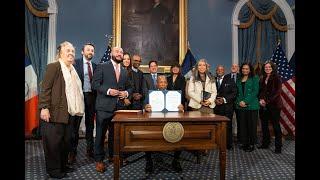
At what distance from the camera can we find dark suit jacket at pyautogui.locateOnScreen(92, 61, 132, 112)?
12.5ft

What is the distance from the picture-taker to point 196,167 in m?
4.09

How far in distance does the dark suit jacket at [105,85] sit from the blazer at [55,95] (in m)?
0.48

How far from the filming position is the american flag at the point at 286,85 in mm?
6312

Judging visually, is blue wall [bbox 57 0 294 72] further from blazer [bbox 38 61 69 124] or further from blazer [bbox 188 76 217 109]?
blazer [bbox 38 61 69 124]

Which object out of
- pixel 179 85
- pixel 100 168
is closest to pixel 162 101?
pixel 100 168

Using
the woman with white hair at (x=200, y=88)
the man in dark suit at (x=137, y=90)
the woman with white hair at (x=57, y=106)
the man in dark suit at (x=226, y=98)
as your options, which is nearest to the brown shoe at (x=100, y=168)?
the woman with white hair at (x=57, y=106)

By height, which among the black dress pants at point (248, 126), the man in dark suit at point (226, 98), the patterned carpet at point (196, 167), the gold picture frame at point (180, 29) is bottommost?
the patterned carpet at point (196, 167)

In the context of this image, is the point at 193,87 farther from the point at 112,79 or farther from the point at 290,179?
the point at 290,179

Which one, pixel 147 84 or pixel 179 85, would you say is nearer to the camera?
pixel 147 84

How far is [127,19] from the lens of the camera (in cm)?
650

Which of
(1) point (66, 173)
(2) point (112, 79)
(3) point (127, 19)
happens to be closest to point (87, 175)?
(1) point (66, 173)

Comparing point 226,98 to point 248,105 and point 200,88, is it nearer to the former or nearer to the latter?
point 248,105

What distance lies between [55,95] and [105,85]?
26.5 inches

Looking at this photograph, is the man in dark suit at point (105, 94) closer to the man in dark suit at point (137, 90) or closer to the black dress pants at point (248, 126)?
the man in dark suit at point (137, 90)
